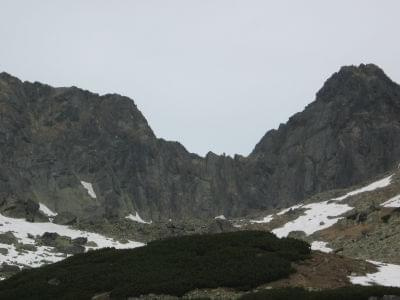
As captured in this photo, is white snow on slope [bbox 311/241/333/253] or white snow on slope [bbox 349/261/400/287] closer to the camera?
white snow on slope [bbox 349/261/400/287]

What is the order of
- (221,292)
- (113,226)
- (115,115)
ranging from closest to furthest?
(221,292) < (113,226) < (115,115)

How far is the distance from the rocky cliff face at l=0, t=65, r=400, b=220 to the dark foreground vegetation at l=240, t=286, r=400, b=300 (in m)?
116

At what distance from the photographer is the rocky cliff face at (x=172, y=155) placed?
145875mm

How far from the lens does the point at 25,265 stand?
5144cm

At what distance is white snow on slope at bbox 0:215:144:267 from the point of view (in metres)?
53.9

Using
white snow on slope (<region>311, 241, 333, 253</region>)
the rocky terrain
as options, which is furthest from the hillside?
the rocky terrain

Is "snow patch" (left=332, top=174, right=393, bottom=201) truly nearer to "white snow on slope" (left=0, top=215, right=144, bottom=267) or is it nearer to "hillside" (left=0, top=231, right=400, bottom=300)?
"white snow on slope" (left=0, top=215, right=144, bottom=267)

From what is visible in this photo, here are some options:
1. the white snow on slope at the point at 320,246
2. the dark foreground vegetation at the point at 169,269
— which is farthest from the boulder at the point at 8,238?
the white snow on slope at the point at 320,246

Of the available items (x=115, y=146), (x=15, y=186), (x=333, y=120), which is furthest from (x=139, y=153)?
(x=333, y=120)

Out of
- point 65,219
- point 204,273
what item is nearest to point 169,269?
point 204,273

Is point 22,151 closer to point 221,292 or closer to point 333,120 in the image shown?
point 333,120

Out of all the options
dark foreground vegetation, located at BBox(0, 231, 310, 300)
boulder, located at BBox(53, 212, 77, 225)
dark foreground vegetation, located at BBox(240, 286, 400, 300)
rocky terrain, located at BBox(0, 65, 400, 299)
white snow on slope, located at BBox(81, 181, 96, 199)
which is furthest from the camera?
white snow on slope, located at BBox(81, 181, 96, 199)

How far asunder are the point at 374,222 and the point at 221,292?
47092 millimetres

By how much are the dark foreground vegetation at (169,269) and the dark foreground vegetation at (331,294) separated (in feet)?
10.3
